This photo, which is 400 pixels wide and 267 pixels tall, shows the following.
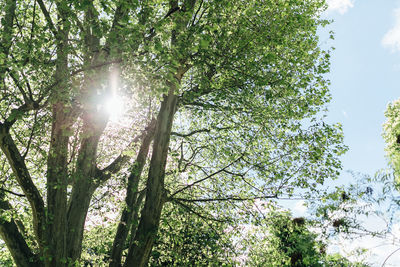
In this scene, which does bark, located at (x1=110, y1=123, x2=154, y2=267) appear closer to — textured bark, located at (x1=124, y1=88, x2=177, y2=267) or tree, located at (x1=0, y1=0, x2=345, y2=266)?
tree, located at (x1=0, y1=0, x2=345, y2=266)

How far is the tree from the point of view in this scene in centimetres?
748

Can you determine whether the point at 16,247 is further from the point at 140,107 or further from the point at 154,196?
the point at 140,107

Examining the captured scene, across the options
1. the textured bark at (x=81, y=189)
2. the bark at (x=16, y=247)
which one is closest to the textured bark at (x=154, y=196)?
the textured bark at (x=81, y=189)

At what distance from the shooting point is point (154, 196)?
8.54 m

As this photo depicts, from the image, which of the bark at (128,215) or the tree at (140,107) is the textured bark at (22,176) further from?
the bark at (128,215)

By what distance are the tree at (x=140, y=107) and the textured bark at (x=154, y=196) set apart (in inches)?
1.1

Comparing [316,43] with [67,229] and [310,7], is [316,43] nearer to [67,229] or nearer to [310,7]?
[310,7]

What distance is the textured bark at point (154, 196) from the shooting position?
8055mm

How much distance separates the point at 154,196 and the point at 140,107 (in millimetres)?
4357

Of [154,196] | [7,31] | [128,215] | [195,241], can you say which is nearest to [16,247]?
[154,196]

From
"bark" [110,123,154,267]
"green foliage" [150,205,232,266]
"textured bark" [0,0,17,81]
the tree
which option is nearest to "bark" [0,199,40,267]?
the tree

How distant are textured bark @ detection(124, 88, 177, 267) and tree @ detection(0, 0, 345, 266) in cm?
3

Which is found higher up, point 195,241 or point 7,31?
point 7,31

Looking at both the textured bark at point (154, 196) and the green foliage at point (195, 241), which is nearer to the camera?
the textured bark at point (154, 196)
